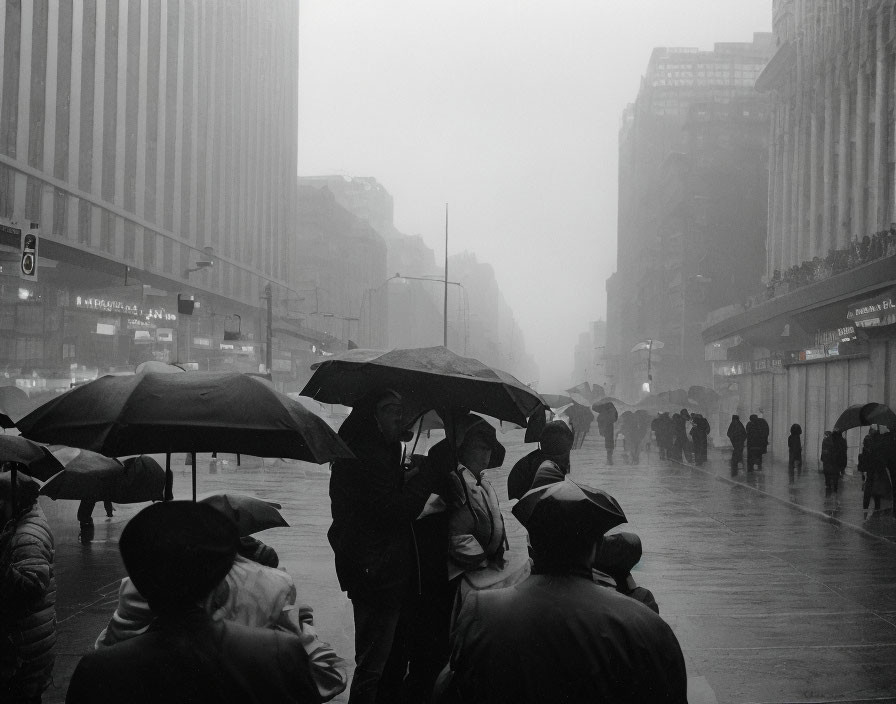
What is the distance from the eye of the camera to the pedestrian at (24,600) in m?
4.27

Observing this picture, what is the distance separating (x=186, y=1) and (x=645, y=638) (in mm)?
65576

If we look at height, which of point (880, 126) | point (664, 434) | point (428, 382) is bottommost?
point (664, 434)

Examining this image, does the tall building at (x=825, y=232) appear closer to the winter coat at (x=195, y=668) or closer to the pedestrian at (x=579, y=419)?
the pedestrian at (x=579, y=419)

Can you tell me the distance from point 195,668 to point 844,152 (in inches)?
1591

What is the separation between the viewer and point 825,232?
134 ft

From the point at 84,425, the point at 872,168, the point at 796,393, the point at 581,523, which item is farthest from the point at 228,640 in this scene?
the point at 872,168

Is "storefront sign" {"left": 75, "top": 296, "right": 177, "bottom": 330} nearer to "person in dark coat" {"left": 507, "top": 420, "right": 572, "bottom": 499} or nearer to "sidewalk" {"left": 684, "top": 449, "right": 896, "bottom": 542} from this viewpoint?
"sidewalk" {"left": 684, "top": 449, "right": 896, "bottom": 542}

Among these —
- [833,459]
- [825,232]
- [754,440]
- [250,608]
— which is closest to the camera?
[250,608]

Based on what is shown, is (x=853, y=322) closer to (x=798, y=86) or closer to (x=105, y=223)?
(x=798, y=86)

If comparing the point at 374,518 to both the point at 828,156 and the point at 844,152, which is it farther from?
the point at 828,156

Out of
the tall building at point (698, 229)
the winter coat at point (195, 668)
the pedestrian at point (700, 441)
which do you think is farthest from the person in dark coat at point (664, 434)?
the tall building at point (698, 229)

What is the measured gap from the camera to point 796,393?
3456 centimetres

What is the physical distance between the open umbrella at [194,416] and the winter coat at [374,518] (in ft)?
1.07

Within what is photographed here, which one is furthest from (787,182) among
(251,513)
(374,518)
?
(251,513)
